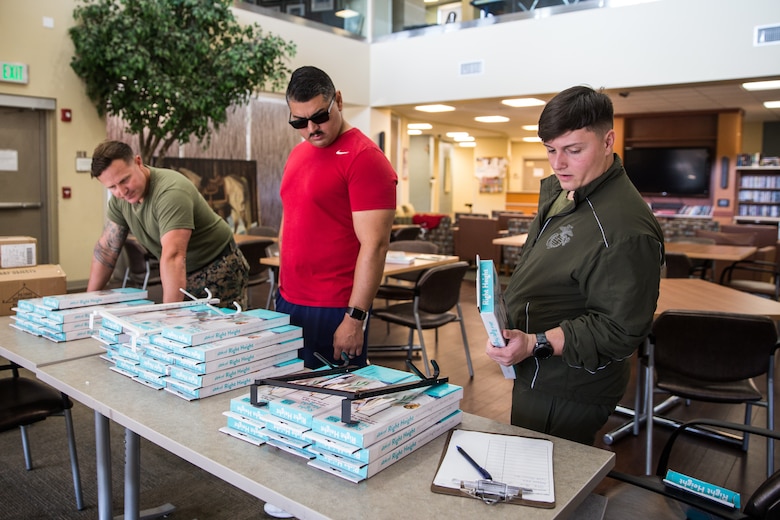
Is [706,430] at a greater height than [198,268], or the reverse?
[198,268]

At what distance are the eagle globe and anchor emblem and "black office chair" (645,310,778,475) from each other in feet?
5.30

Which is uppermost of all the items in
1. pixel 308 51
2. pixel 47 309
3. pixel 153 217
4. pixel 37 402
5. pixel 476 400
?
pixel 308 51

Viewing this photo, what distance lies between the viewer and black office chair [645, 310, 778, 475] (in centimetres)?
284

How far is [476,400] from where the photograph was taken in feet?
13.6

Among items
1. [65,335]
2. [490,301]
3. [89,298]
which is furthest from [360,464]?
[89,298]

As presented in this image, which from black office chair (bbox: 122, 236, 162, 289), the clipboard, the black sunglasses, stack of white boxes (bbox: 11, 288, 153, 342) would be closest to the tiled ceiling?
black office chair (bbox: 122, 236, 162, 289)

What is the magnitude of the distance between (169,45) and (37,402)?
5203mm

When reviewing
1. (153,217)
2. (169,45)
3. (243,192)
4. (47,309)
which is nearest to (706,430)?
(153,217)

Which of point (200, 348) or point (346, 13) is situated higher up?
point (346, 13)

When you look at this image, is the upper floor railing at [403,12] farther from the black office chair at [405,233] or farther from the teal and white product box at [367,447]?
the teal and white product box at [367,447]

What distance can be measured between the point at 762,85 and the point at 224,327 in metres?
9.08

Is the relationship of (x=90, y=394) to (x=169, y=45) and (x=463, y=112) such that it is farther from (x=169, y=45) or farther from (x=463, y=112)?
(x=463, y=112)

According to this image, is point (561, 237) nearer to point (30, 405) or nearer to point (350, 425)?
point (350, 425)

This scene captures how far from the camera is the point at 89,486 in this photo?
2.84 metres
